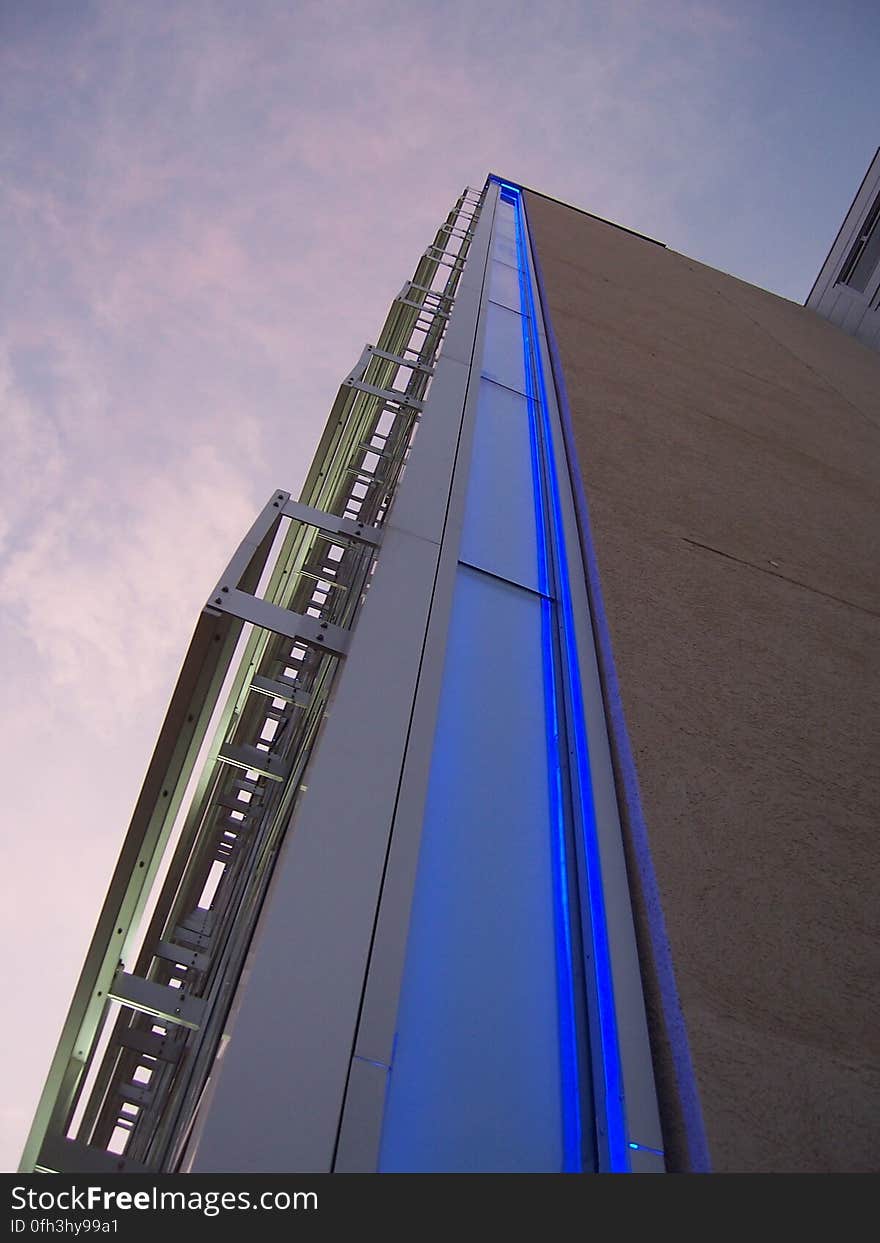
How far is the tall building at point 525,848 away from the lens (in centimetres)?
114

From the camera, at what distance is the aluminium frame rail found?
5.52 feet

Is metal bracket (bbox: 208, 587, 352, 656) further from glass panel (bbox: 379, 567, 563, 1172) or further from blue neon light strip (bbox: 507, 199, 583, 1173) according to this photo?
blue neon light strip (bbox: 507, 199, 583, 1173)

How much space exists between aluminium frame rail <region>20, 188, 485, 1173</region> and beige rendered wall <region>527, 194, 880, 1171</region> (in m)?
0.73

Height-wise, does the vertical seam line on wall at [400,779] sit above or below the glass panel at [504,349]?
below

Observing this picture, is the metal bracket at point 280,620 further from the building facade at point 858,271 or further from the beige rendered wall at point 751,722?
the building facade at point 858,271

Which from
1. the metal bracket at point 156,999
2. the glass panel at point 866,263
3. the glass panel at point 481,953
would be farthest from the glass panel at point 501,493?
the glass panel at point 866,263

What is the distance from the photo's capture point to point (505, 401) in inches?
128

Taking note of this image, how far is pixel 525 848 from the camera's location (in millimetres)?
1506

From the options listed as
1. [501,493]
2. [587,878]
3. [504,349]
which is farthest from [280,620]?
[504,349]

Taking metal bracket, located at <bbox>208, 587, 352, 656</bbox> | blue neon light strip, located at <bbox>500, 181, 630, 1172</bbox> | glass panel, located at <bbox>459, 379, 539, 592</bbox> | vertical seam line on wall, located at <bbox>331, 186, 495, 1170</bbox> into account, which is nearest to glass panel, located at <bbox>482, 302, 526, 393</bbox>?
glass panel, located at <bbox>459, 379, 539, 592</bbox>

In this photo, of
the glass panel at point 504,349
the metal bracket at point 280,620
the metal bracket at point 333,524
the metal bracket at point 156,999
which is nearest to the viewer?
the metal bracket at point 156,999

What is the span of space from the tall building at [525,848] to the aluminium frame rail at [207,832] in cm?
1

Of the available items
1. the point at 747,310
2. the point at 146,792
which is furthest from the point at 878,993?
the point at 747,310

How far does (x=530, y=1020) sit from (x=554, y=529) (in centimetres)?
151
